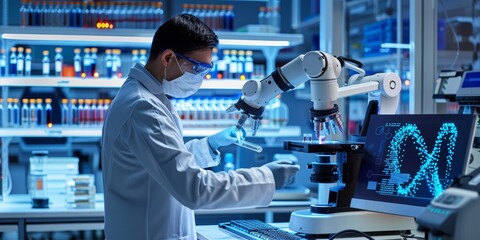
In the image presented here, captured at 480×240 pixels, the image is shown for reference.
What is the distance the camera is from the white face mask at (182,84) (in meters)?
2.29

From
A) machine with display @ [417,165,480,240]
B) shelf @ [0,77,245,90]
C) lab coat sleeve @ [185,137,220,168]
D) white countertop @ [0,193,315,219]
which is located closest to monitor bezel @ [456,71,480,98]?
lab coat sleeve @ [185,137,220,168]

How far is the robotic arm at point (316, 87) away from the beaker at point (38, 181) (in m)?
2.03

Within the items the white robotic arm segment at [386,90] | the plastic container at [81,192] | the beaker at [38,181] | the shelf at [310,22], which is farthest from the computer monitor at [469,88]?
the shelf at [310,22]

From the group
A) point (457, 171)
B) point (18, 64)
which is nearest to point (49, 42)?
point (18, 64)

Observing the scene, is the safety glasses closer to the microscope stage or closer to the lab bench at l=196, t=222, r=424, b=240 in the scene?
the microscope stage

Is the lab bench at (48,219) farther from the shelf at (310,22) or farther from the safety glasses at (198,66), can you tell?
the shelf at (310,22)

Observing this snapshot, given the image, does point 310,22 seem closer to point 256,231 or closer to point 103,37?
point 103,37

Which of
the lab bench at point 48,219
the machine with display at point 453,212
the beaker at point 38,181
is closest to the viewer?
the machine with display at point 453,212

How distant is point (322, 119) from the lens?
228cm

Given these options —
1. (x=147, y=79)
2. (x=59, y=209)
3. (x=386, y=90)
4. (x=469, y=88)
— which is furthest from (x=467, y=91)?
(x=59, y=209)

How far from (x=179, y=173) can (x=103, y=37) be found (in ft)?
8.08

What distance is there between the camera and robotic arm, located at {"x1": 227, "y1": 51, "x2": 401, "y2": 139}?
2238 mm

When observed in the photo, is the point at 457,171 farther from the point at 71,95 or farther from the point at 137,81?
the point at 71,95

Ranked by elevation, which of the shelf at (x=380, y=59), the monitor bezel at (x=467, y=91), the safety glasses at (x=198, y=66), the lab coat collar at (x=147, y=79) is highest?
the shelf at (x=380, y=59)
